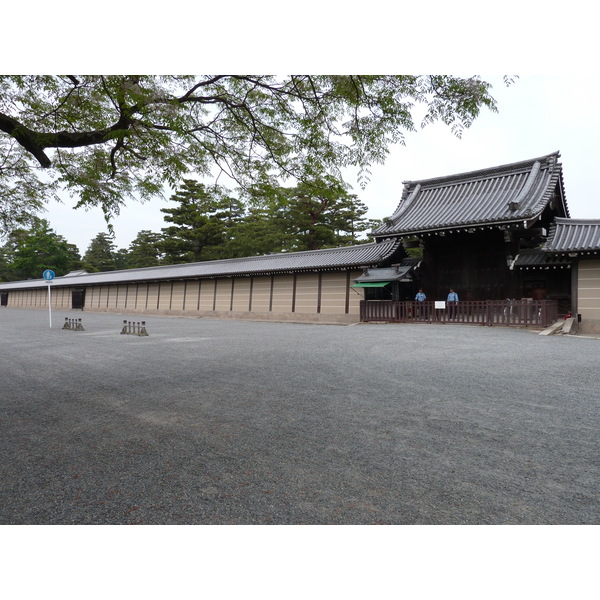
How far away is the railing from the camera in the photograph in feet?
41.7

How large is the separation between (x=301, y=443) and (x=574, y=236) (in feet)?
46.5

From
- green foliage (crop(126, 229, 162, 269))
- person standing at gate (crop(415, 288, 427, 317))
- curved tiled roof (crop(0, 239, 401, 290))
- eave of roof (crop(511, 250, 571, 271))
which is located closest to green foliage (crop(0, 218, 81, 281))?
green foliage (crop(126, 229, 162, 269))

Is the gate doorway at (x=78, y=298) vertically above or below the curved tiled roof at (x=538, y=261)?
below

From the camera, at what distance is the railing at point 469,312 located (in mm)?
12703

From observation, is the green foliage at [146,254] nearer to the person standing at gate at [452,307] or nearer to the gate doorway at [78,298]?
the gate doorway at [78,298]

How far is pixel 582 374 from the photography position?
575cm

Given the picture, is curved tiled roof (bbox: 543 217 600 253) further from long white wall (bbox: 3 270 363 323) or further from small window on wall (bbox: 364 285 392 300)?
long white wall (bbox: 3 270 363 323)

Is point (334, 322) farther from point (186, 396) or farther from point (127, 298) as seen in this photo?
point (127, 298)

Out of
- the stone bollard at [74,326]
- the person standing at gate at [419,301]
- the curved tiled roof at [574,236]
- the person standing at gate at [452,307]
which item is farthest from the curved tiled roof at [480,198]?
the stone bollard at [74,326]

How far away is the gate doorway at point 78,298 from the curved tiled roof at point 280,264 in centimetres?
395

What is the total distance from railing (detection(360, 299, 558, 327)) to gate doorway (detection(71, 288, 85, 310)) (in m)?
28.8

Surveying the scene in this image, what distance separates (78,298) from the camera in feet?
116

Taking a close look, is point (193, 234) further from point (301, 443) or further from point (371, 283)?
point (301, 443)

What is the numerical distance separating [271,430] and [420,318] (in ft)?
42.0
